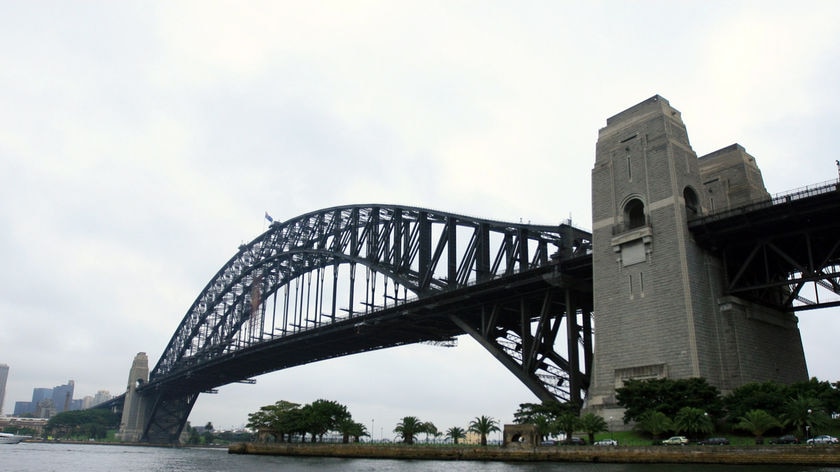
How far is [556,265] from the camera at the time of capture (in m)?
62.2

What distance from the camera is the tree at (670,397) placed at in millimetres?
47156

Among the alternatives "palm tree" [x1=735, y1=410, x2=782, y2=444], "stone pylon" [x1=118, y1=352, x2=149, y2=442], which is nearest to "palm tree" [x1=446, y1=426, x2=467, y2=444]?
"palm tree" [x1=735, y1=410, x2=782, y2=444]

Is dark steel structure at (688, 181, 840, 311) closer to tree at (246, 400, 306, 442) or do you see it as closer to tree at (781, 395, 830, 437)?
tree at (781, 395, 830, 437)

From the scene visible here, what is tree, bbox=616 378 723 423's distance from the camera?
4716cm

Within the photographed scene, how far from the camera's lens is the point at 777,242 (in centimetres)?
5384

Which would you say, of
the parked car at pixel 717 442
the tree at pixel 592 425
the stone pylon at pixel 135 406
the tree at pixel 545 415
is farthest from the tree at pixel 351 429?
the stone pylon at pixel 135 406

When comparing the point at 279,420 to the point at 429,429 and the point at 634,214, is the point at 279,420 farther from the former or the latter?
the point at 634,214

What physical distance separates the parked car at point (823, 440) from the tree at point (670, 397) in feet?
19.7

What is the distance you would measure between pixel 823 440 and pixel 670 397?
8937 millimetres

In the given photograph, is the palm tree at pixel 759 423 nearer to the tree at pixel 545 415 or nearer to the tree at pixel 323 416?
the tree at pixel 545 415

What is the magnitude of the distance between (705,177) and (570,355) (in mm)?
20987

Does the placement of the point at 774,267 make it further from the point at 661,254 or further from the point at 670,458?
the point at 670,458

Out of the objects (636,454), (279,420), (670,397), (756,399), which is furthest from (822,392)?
(279,420)

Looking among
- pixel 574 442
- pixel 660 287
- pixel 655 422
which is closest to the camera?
pixel 655 422
